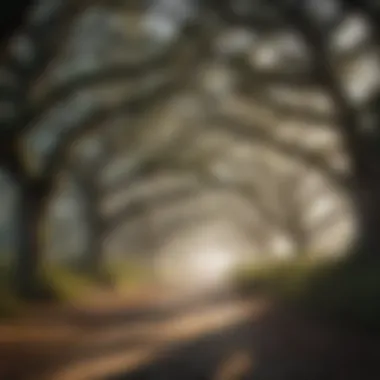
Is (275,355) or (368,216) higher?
(368,216)

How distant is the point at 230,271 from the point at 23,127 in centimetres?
42

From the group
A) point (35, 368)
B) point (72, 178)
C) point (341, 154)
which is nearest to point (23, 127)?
point (72, 178)

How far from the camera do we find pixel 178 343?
108 centimetres

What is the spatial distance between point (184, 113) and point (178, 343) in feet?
1.22

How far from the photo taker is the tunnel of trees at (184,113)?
113 cm

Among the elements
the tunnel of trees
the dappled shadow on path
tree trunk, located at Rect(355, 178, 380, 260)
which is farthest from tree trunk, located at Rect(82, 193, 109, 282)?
tree trunk, located at Rect(355, 178, 380, 260)

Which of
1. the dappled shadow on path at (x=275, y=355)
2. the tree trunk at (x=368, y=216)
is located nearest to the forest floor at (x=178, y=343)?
the dappled shadow on path at (x=275, y=355)

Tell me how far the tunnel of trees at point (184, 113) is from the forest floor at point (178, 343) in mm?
88

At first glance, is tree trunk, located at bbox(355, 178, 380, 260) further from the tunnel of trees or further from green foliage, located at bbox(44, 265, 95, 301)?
green foliage, located at bbox(44, 265, 95, 301)

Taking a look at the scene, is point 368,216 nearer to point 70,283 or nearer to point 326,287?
point 326,287

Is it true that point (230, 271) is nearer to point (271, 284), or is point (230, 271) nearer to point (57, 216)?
point (271, 284)

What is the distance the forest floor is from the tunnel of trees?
9cm

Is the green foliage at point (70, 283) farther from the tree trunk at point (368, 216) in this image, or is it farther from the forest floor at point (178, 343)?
the tree trunk at point (368, 216)

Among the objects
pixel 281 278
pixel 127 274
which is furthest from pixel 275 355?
pixel 127 274
